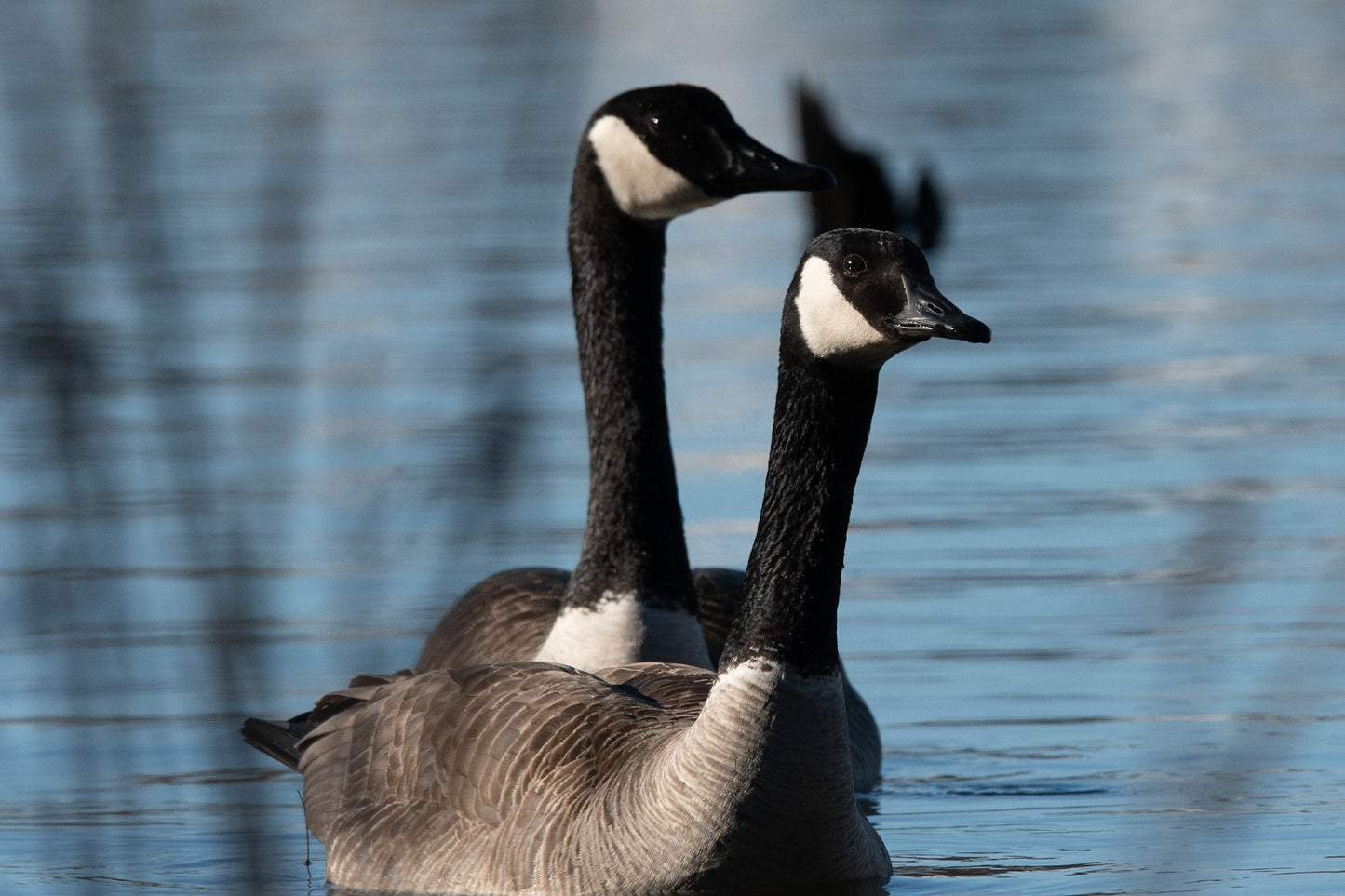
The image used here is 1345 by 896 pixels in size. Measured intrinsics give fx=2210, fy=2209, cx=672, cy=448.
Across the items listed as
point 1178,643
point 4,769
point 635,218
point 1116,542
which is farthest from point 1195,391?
point 4,769

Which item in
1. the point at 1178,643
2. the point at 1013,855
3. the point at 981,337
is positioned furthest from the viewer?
the point at 1178,643

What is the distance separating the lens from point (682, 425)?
15.7 meters

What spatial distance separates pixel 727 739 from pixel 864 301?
1376 millimetres

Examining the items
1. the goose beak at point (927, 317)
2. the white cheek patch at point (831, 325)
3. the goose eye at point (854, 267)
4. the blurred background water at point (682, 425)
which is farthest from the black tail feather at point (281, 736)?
the goose beak at point (927, 317)

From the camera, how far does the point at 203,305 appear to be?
64.9 ft

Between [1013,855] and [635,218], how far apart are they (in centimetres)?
316

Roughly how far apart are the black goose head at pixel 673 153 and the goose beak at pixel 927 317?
2442 mm

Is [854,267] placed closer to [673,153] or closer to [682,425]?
[673,153]

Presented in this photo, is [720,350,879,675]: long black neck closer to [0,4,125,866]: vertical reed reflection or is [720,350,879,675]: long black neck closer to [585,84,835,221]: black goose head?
[585,84,835,221]: black goose head

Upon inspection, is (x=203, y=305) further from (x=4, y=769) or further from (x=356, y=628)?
(x=356, y=628)

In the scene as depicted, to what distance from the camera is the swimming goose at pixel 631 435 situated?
8.75m

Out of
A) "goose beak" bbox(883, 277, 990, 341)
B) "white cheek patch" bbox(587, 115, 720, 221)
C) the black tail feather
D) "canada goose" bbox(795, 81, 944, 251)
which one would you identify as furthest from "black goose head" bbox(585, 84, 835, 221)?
"canada goose" bbox(795, 81, 944, 251)

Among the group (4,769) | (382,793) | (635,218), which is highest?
(635,218)

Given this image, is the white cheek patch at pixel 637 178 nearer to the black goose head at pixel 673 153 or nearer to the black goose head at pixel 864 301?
the black goose head at pixel 673 153
